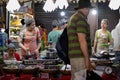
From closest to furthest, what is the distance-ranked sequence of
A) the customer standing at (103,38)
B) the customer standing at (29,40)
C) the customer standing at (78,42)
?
the customer standing at (78,42) < the customer standing at (29,40) < the customer standing at (103,38)

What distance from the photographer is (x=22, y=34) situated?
24.8 ft

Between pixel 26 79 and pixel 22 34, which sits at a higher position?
pixel 22 34

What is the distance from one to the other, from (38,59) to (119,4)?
3.38m

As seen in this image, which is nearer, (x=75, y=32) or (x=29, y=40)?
(x=75, y=32)

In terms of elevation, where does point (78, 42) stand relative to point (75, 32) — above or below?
below

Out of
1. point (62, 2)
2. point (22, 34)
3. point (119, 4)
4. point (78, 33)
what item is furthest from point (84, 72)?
point (62, 2)

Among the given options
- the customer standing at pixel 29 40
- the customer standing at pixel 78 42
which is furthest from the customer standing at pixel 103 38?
the customer standing at pixel 78 42

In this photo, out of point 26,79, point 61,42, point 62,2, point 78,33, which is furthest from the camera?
point 62,2

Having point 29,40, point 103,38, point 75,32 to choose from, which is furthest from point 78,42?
point 103,38

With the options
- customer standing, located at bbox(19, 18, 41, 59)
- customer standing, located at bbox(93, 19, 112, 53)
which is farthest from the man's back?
customer standing, located at bbox(93, 19, 112, 53)

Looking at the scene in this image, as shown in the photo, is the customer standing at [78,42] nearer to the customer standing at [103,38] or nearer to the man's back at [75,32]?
the man's back at [75,32]

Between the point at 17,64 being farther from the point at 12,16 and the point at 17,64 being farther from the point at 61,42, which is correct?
the point at 12,16

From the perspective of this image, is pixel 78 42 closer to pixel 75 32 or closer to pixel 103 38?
pixel 75 32

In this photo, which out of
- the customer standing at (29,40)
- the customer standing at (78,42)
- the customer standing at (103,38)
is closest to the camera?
the customer standing at (78,42)
